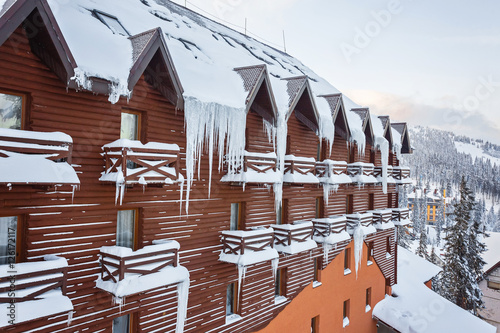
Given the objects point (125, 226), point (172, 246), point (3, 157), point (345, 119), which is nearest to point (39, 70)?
point (3, 157)

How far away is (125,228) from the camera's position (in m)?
9.34

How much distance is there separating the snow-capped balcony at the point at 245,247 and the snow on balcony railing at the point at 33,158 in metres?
5.77

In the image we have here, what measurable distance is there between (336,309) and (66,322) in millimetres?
13613

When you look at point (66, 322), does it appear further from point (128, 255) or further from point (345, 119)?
point (345, 119)

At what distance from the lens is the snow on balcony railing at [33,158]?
244 inches

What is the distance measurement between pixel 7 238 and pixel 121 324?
3981mm

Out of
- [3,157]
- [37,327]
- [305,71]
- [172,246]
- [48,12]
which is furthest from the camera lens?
[305,71]

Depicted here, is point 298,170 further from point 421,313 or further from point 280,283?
point 421,313

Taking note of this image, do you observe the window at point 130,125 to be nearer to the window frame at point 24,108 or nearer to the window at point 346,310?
the window frame at point 24,108

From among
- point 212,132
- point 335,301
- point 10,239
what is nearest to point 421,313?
point 335,301

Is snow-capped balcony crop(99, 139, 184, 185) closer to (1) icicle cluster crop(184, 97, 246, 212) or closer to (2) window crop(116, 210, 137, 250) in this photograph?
(1) icicle cluster crop(184, 97, 246, 212)

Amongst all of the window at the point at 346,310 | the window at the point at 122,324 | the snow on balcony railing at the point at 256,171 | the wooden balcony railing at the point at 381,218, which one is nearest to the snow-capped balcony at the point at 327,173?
the snow on balcony railing at the point at 256,171

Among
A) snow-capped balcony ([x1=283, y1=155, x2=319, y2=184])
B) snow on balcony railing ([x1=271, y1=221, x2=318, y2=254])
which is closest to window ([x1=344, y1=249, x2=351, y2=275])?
snow on balcony railing ([x1=271, y1=221, x2=318, y2=254])

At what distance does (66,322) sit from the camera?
25.7 feet
